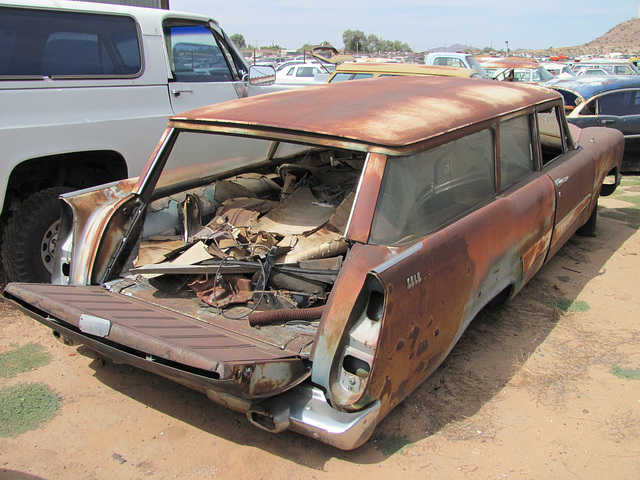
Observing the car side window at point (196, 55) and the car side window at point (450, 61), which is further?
the car side window at point (450, 61)

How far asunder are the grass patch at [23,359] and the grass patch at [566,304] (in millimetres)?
3520

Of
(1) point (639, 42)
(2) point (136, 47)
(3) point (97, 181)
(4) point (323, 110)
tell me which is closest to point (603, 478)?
(4) point (323, 110)

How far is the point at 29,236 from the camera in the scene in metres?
3.65

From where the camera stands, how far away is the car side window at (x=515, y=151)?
10.8 ft

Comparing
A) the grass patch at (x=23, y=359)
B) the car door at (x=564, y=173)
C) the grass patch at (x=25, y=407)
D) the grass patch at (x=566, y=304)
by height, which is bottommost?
the grass patch at (x=566, y=304)

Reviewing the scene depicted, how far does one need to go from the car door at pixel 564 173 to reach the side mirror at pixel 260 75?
275 cm

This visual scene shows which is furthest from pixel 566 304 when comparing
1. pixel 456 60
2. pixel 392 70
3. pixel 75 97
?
pixel 456 60

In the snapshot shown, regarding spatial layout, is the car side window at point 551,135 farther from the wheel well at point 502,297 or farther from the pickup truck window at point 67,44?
the pickup truck window at point 67,44

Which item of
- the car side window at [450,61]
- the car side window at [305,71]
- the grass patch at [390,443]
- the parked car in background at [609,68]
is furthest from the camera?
the parked car in background at [609,68]

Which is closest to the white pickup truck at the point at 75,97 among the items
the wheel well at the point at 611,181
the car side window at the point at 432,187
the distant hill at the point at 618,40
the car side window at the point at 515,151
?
the car side window at the point at 432,187

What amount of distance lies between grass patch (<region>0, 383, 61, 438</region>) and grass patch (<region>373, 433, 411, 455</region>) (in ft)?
5.47

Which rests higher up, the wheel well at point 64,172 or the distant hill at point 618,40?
the distant hill at point 618,40

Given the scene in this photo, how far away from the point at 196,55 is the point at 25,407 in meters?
3.52

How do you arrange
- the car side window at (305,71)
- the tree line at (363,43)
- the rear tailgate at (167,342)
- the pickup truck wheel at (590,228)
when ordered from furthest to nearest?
1. the tree line at (363,43)
2. the car side window at (305,71)
3. the pickup truck wheel at (590,228)
4. the rear tailgate at (167,342)
